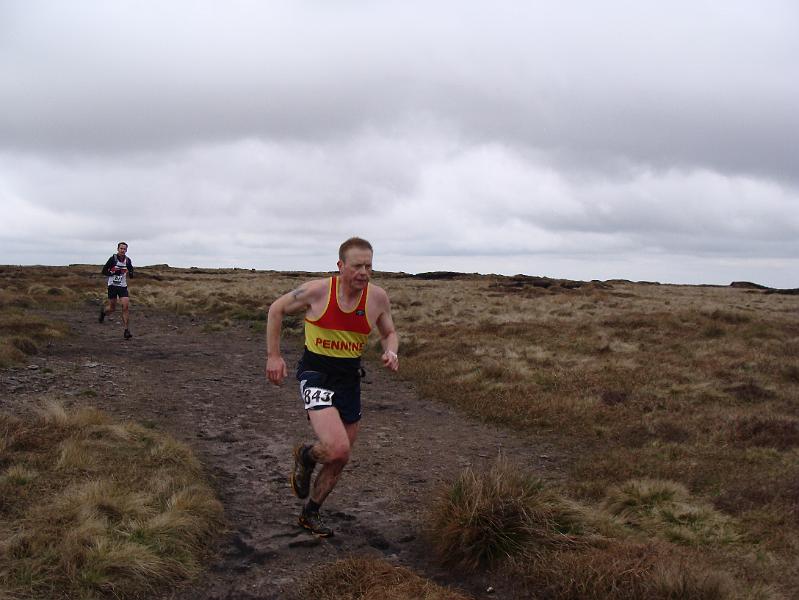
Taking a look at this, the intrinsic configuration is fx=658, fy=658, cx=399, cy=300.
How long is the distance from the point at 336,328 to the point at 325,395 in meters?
0.54

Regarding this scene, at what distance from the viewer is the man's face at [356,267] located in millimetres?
5082

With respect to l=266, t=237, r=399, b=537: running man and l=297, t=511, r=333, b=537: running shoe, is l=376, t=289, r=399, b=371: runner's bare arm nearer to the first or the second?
l=266, t=237, r=399, b=537: running man

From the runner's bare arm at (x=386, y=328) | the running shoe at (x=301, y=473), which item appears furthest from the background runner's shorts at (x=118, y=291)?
the runner's bare arm at (x=386, y=328)

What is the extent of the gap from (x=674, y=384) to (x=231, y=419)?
7.84 m

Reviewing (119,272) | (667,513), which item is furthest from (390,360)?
(119,272)

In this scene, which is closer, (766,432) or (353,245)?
(353,245)

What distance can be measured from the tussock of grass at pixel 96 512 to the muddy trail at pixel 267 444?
0.28 meters

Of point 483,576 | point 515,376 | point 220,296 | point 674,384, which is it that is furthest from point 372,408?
point 220,296

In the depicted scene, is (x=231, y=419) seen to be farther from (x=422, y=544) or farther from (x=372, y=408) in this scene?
(x=422, y=544)

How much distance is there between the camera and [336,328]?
523 cm

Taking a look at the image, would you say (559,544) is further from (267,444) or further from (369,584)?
(267,444)

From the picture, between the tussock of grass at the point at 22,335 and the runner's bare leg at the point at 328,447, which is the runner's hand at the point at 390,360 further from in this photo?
the tussock of grass at the point at 22,335

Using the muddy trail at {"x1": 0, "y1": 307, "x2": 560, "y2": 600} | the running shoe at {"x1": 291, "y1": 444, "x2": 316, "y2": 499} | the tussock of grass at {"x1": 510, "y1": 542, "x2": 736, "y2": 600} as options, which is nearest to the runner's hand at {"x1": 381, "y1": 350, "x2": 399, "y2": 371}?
the running shoe at {"x1": 291, "y1": 444, "x2": 316, "y2": 499}

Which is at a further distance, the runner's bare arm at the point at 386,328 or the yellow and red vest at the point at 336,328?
the runner's bare arm at the point at 386,328
